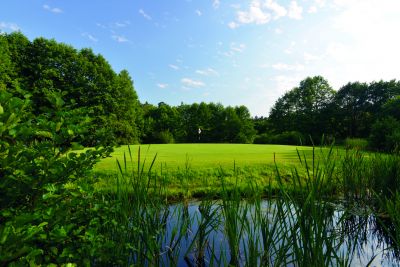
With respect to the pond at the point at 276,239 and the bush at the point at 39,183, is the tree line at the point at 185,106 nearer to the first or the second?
the pond at the point at 276,239

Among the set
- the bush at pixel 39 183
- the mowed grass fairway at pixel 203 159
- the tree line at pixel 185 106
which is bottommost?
the mowed grass fairway at pixel 203 159

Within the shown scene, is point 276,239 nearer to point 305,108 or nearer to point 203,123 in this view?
point 203,123

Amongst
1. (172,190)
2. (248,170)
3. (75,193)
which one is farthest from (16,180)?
(248,170)

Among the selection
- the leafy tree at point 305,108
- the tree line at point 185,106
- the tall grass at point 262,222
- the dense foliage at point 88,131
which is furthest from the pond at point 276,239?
the leafy tree at point 305,108

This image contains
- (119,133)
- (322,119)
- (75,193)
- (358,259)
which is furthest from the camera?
(322,119)

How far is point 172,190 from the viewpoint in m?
6.84

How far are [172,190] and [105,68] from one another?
3461 centimetres

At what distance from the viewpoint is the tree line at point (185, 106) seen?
30359 mm

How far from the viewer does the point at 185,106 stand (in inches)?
2271

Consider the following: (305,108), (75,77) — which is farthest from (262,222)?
(305,108)

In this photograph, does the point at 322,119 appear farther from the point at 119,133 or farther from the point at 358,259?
the point at 358,259

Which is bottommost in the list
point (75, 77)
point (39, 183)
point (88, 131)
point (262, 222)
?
point (262, 222)

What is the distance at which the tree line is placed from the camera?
3036 centimetres

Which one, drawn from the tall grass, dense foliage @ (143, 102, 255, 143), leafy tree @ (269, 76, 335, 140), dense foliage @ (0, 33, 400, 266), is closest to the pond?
the tall grass
